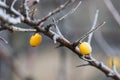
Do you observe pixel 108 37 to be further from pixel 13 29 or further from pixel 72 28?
pixel 13 29

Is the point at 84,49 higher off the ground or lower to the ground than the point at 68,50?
lower

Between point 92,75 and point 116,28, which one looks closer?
point 92,75

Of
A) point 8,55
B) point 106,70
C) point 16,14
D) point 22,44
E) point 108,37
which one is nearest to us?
point 16,14

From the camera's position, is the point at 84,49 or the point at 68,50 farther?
the point at 68,50

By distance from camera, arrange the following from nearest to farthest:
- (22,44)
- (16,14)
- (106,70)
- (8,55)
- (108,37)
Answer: (16,14) < (106,70) < (8,55) < (22,44) < (108,37)

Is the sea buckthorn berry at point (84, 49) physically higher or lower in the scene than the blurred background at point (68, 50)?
lower

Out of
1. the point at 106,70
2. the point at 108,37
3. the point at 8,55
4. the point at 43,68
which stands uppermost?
the point at 108,37

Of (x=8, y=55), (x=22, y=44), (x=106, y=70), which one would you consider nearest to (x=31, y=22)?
(x=106, y=70)

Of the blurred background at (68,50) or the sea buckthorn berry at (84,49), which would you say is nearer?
the sea buckthorn berry at (84,49)

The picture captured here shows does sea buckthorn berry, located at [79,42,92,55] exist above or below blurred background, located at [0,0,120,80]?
below

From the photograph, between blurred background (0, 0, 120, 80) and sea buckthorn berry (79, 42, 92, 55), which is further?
blurred background (0, 0, 120, 80)

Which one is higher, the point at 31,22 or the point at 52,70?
the point at 52,70
